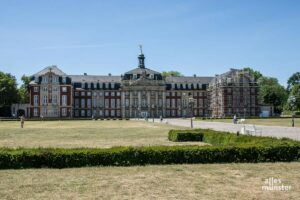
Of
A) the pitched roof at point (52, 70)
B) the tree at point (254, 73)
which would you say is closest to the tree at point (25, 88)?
the pitched roof at point (52, 70)

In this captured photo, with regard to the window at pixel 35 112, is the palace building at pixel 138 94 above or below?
above

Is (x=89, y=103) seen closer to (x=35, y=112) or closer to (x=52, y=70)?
(x=52, y=70)

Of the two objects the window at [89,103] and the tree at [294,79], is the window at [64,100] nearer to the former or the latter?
the window at [89,103]

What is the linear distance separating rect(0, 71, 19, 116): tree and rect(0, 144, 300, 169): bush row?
78.5m

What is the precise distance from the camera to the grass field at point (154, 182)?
32.7ft

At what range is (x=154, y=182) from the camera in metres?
11.5

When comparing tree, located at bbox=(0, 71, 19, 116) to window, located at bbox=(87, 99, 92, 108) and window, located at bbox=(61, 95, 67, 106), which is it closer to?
window, located at bbox=(61, 95, 67, 106)

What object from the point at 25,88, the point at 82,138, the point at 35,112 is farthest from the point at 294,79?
the point at 82,138

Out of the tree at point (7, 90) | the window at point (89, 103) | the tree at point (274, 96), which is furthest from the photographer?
the tree at point (274, 96)

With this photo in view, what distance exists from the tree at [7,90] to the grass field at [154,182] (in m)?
80.2

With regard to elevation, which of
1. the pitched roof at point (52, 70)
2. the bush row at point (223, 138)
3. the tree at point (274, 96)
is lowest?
the bush row at point (223, 138)

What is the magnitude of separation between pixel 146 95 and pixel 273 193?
318ft

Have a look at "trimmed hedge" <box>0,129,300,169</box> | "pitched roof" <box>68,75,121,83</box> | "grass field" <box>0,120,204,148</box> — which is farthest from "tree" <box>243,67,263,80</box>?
"trimmed hedge" <box>0,129,300,169</box>

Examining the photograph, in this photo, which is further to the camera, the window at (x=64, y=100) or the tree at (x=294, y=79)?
the tree at (x=294, y=79)
